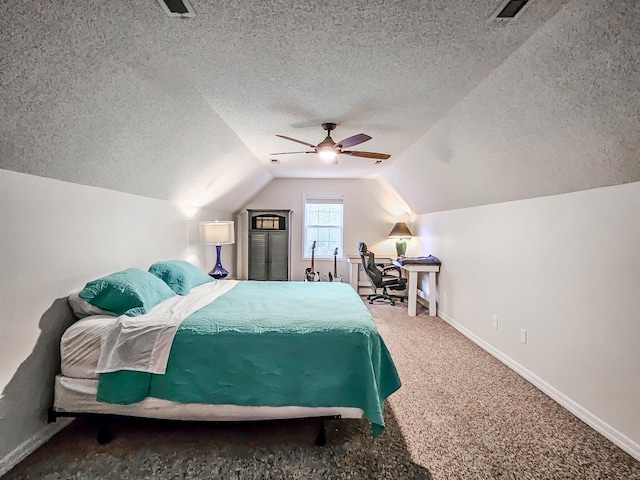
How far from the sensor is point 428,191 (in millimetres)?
5027

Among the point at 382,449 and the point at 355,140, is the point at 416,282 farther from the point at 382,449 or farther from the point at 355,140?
the point at 382,449

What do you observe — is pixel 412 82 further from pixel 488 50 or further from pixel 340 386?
pixel 340 386

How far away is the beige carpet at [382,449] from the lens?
189cm

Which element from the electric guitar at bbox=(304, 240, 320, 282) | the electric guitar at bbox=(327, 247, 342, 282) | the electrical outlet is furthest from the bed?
the electric guitar at bbox=(327, 247, 342, 282)

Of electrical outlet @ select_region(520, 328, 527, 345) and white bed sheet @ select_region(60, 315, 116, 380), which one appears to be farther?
electrical outlet @ select_region(520, 328, 527, 345)

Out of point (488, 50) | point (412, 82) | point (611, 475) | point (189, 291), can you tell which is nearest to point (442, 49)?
point (488, 50)

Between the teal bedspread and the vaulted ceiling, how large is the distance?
141 centimetres

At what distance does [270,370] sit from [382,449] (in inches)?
33.1

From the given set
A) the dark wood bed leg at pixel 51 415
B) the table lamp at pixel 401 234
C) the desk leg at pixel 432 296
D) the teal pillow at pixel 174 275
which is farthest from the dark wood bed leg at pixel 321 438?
the table lamp at pixel 401 234

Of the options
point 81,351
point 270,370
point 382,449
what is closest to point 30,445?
point 81,351

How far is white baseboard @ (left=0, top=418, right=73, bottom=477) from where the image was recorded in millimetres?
1872

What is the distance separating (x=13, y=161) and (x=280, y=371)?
1.91 meters

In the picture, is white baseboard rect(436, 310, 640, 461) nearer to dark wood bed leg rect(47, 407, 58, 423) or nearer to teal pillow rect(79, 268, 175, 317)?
teal pillow rect(79, 268, 175, 317)

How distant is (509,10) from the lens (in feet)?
5.26
